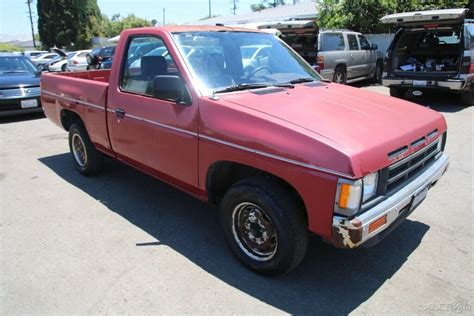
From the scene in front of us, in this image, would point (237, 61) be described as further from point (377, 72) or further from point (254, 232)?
point (377, 72)

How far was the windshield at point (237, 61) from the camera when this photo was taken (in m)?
3.65

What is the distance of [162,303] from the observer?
9.72 ft

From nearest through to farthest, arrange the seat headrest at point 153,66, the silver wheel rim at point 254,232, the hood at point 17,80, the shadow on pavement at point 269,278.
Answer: the shadow on pavement at point 269,278 → the silver wheel rim at point 254,232 → the seat headrest at point 153,66 → the hood at point 17,80

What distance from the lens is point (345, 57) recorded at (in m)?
12.9

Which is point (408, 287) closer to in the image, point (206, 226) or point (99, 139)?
point (206, 226)

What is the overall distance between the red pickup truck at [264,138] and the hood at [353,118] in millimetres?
11

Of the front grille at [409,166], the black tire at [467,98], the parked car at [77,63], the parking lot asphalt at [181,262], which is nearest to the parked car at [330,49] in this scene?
the black tire at [467,98]

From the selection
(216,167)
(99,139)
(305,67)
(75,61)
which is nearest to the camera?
(216,167)

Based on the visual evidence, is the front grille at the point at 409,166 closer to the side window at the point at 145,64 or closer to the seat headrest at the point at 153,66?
the side window at the point at 145,64

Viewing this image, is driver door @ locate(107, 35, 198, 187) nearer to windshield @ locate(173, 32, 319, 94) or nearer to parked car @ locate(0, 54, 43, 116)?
windshield @ locate(173, 32, 319, 94)

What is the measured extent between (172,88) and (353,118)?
1.51 m

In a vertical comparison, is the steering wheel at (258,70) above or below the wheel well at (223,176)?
above

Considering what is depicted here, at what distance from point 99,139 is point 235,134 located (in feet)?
7.94

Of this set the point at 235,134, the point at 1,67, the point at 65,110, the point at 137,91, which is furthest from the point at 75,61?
the point at 235,134
